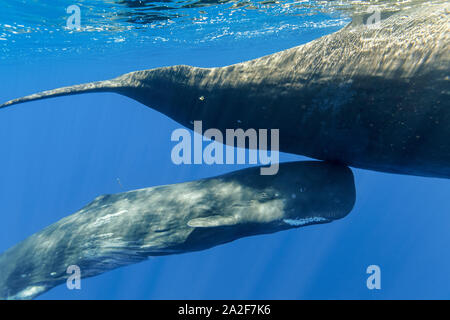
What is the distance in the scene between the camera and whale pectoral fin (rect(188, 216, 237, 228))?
4188 millimetres

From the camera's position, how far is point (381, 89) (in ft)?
11.6

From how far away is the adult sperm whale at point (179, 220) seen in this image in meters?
4.19

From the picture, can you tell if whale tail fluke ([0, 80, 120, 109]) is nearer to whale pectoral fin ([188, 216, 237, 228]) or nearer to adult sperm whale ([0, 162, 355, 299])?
adult sperm whale ([0, 162, 355, 299])

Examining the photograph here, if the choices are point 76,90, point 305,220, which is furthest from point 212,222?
point 76,90

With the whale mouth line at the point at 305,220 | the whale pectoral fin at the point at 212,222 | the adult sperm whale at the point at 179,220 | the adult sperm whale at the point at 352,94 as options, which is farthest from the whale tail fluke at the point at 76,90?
the whale mouth line at the point at 305,220

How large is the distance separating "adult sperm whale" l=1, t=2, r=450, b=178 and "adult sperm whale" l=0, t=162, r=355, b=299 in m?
0.58

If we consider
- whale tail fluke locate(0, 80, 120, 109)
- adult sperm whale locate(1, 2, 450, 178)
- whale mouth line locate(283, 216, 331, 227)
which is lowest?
whale mouth line locate(283, 216, 331, 227)

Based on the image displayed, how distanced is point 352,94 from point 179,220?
9.93 feet

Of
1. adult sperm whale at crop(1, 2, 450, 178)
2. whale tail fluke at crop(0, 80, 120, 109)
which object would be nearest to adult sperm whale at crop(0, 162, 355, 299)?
adult sperm whale at crop(1, 2, 450, 178)

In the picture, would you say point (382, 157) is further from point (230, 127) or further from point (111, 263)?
point (111, 263)

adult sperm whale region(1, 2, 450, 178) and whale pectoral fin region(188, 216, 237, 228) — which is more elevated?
adult sperm whale region(1, 2, 450, 178)

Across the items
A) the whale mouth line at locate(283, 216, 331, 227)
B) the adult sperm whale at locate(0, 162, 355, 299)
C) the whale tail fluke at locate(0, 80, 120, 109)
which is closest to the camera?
the whale mouth line at locate(283, 216, 331, 227)

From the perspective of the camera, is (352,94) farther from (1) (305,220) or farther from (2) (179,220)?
(2) (179,220)
